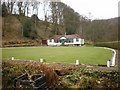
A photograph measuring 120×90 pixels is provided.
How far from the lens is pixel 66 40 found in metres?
34.2

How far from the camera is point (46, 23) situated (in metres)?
42.1

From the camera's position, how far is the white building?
109 ft

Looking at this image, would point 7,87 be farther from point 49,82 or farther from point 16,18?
point 16,18

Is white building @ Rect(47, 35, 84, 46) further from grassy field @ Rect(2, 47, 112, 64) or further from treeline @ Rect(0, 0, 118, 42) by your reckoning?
grassy field @ Rect(2, 47, 112, 64)

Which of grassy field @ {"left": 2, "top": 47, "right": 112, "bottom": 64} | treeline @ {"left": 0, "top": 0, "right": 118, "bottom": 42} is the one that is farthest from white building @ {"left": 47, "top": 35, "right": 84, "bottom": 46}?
grassy field @ {"left": 2, "top": 47, "right": 112, "bottom": 64}

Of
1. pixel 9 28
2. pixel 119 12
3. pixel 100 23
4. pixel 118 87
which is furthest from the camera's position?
pixel 9 28

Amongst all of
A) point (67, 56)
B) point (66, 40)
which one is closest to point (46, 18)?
point (66, 40)

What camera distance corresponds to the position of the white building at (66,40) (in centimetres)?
3325

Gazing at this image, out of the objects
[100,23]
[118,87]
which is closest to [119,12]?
[118,87]

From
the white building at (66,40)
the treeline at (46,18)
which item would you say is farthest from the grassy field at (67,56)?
the treeline at (46,18)

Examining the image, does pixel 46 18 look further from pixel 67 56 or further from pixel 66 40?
pixel 67 56

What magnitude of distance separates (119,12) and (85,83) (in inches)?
101

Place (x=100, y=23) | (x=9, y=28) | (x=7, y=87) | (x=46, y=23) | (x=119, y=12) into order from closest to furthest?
(x=7, y=87), (x=119, y=12), (x=100, y=23), (x=9, y=28), (x=46, y=23)

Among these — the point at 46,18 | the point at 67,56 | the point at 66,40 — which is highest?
the point at 46,18
